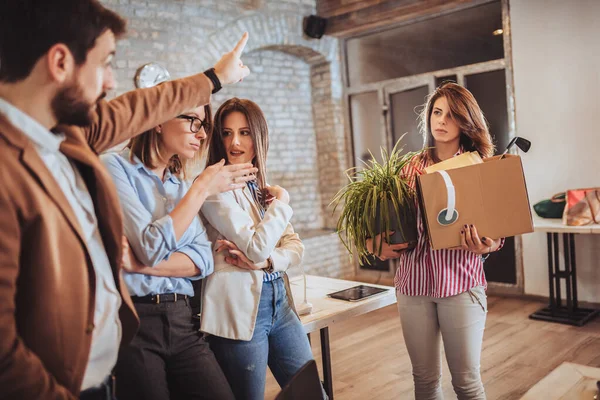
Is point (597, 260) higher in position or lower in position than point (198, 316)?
lower

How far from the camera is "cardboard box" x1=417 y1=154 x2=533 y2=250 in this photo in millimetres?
1818

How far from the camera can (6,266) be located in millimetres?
848

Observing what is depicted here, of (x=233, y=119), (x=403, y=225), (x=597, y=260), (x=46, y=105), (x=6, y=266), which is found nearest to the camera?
(x=6, y=266)

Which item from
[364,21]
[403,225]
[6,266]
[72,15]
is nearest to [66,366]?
[6,266]

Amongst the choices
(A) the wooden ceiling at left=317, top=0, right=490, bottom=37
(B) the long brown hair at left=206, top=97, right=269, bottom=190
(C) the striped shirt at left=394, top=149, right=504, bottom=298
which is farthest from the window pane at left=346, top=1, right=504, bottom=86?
(B) the long brown hair at left=206, top=97, right=269, bottom=190

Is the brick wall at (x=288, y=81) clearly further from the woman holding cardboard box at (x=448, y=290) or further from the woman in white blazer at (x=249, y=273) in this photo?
the woman holding cardboard box at (x=448, y=290)

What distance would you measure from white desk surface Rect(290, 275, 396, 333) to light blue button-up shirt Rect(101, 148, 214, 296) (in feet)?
2.15

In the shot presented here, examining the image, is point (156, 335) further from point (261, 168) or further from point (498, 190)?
point (498, 190)

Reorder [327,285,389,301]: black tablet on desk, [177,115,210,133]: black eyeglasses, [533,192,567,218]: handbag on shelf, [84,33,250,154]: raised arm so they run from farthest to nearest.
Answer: [533,192,567,218]: handbag on shelf < [327,285,389,301]: black tablet on desk < [177,115,210,133]: black eyeglasses < [84,33,250,154]: raised arm

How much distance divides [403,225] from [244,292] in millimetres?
680

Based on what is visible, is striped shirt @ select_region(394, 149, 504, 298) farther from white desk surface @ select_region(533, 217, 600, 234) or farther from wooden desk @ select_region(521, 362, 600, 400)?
white desk surface @ select_region(533, 217, 600, 234)

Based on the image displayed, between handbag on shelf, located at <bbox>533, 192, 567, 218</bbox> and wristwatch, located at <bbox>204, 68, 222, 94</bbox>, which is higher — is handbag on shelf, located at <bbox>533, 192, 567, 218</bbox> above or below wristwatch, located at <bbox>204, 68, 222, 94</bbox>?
below

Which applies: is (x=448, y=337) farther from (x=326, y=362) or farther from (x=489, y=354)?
(x=489, y=354)

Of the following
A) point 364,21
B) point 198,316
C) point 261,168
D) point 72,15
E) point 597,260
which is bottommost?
point 597,260
